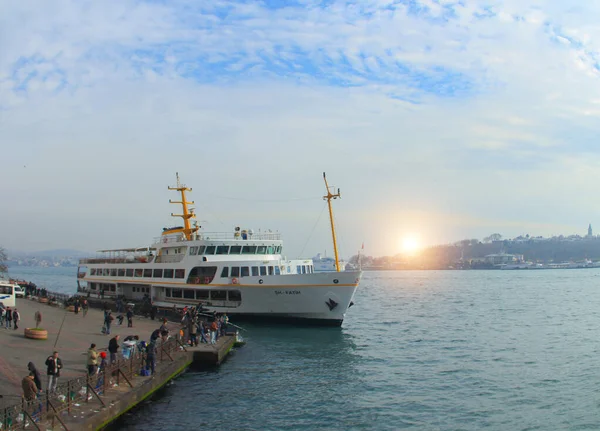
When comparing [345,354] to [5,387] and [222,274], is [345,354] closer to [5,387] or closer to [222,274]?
[222,274]

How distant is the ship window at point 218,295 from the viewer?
4259cm

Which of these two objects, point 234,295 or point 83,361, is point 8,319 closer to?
point 83,361

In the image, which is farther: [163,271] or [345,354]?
[163,271]

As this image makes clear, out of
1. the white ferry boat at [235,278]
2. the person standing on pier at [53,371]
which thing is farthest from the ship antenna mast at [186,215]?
the person standing on pier at [53,371]

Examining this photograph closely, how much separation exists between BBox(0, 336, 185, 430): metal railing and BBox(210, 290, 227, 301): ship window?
1740 centimetres

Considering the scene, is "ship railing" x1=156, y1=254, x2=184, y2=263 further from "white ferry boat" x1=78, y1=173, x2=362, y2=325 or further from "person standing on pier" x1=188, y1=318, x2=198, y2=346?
"person standing on pier" x1=188, y1=318, x2=198, y2=346

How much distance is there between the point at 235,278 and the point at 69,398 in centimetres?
2426

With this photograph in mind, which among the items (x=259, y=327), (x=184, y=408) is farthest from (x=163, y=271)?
(x=184, y=408)

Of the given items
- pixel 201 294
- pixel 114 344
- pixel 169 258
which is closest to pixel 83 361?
pixel 114 344

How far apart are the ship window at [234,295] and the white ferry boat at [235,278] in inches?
3.1

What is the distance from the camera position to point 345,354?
3256cm

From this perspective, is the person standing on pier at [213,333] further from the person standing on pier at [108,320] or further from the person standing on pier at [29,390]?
the person standing on pier at [29,390]

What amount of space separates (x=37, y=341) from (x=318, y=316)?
1919 centimetres

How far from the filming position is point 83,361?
23625 millimetres
